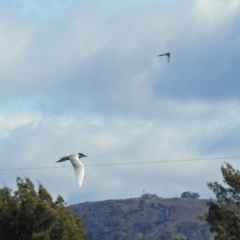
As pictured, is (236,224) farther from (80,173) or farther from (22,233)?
(80,173)

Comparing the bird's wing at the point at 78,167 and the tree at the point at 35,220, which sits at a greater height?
the tree at the point at 35,220

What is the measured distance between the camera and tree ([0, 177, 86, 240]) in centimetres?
7450

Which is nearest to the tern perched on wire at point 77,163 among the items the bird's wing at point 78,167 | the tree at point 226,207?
the bird's wing at point 78,167

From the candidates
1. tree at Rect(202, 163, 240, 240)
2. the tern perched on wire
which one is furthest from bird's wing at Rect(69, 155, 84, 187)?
tree at Rect(202, 163, 240, 240)

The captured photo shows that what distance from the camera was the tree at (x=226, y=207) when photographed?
69.6 m

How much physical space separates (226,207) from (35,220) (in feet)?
43.5

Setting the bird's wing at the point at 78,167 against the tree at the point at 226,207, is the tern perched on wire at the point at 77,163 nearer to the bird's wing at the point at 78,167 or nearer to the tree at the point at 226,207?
the bird's wing at the point at 78,167

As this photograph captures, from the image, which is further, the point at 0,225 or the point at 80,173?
the point at 0,225

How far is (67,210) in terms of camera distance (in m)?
78.4

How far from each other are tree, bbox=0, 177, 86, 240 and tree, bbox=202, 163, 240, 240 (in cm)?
925

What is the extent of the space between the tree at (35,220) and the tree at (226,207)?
30.3 ft

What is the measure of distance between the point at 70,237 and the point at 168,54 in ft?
59.9

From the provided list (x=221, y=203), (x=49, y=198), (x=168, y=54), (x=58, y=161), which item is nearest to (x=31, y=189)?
(x=49, y=198)

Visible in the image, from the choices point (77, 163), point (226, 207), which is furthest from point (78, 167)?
point (226, 207)
